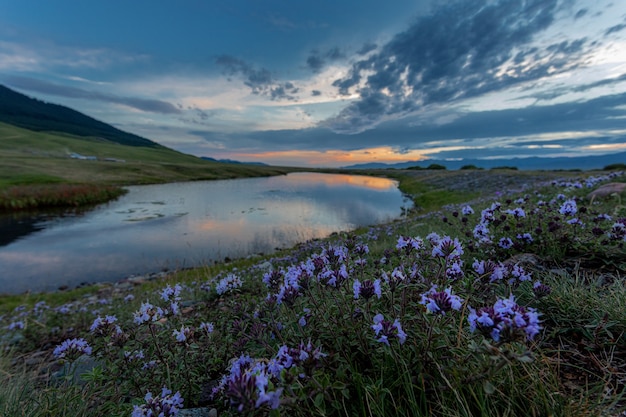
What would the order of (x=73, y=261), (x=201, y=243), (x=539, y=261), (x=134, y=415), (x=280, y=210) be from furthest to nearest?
1. (x=280, y=210)
2. (x=201, y=243)
3. (x=73, y=261)
4. (x=539, y=261)
5. (x=134, y=415)

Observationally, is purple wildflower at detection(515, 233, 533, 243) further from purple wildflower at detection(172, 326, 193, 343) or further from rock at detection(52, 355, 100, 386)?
rock at detection(52, 355, 100, 386)

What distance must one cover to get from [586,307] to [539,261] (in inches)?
76.1

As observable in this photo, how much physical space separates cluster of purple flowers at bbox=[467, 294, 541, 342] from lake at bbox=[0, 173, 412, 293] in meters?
13.6

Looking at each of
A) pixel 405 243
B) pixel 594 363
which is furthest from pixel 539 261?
pixel 405 243

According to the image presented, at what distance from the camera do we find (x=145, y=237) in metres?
19.1

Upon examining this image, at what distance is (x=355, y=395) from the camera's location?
7.14ft

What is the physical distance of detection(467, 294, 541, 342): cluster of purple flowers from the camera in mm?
1552

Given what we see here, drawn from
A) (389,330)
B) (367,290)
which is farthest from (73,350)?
(389,330)

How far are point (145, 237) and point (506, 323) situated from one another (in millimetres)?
21545

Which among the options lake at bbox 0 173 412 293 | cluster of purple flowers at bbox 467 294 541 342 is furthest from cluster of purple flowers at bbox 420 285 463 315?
lake at bbox 0 173 412 293

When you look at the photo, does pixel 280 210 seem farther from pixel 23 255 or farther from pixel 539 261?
pixel 539 261

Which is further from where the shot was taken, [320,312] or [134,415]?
[320,312]

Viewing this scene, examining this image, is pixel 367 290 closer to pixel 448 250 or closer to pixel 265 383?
pixel 448 250

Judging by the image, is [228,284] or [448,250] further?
[228,284]
